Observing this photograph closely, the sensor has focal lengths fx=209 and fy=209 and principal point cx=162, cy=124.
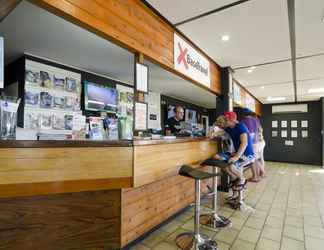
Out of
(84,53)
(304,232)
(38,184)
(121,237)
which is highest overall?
(84,53)

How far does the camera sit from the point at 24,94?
317cm

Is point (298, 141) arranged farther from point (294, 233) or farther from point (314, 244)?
point (314, 244)

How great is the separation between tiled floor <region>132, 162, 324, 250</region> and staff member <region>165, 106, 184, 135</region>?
2.88 m

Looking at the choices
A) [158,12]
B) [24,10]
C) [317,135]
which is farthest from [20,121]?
[317,135]

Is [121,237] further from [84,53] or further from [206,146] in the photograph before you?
[84,53]

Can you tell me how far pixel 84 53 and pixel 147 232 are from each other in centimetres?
270

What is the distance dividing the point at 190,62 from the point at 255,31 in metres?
1.02

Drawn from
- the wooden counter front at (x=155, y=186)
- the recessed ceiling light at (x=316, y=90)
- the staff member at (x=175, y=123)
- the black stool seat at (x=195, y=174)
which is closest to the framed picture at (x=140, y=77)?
the wooden counter front at (x=155, y=186)

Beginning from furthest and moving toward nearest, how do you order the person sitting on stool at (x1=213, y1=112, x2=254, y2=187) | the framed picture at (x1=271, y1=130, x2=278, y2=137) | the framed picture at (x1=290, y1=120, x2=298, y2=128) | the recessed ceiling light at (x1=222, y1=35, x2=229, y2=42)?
the framed picture at (x1=271, y1=130, x2=278, y2=137) → the framed picture at (x1=290, y1=120, x2=298, y2=128) → the person sitting on stool at (x1=213, y1=112, x2=254, y2=187) → the recessed ceiling light at (x1=222, y1=35, x2=229, y2=42)

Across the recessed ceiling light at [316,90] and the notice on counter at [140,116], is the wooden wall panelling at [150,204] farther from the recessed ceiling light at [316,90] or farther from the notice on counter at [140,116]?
the recessed ceiling light at [316,90]

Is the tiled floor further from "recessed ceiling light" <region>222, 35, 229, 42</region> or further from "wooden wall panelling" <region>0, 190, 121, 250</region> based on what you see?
"recessed ceiling light" <region>222, 35, 229, 42</region>

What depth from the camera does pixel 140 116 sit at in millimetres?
2395

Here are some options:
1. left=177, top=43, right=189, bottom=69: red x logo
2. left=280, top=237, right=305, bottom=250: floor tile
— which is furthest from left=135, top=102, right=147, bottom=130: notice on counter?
left=280, top=237, right=305, bottom=250: floor tile

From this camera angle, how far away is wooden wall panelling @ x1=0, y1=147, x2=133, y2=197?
4.61 feet
